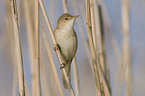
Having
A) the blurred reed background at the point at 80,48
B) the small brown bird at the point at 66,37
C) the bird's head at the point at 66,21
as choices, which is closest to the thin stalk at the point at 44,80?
the blurred reed background at the point at 80,48

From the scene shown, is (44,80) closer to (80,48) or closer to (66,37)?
(66,37)

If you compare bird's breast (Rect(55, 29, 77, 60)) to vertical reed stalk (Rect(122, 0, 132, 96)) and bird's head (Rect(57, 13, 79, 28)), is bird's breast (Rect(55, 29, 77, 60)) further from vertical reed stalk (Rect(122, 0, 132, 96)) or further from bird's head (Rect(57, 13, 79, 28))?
vertical reed stalk (Rect(122, 0, 132, 96))

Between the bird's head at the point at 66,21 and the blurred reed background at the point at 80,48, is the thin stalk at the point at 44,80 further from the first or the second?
the bird's head at the point at 66,21

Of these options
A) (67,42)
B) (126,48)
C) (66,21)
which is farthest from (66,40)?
(126,48)

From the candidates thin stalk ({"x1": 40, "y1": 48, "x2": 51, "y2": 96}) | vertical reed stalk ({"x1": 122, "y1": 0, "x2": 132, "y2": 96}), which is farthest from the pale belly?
vertical reed stalk ({"x1": 122, "y1": 0, "x2": 132, "y2": 96})

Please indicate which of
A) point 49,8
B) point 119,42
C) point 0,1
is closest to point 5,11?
point 0,1
